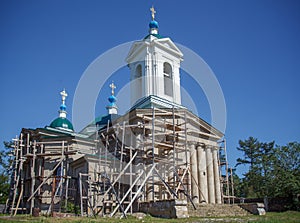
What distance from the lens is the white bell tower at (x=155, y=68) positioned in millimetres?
30125

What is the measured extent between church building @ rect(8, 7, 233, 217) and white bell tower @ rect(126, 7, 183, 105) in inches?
3.5

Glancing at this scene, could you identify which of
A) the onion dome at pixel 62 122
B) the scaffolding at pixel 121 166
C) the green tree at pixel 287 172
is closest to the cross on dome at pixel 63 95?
the onion dome at pixel 62 122

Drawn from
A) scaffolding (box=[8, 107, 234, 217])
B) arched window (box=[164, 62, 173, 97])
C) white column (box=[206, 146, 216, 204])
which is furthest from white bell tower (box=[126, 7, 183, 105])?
white column (box=[206, 146, 216, 204])

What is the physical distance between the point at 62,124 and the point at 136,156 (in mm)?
14093

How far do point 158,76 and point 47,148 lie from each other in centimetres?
1124

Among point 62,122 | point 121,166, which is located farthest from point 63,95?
point 121,166

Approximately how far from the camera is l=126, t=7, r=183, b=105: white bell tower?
1186 inches

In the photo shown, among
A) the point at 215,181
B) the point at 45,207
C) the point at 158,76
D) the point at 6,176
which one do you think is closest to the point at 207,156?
the point at 215,181

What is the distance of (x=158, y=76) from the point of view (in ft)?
98.9

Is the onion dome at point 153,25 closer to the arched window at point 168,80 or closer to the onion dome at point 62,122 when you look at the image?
the arched window at point 168,80

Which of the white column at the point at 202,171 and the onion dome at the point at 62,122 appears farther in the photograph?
the onion dome at the point at 62,122

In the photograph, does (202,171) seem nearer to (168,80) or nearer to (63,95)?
(168,80)

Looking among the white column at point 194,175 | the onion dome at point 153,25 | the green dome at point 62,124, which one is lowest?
the white column at point 194,175

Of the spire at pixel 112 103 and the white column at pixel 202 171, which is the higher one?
the spire at pixel 112 103
